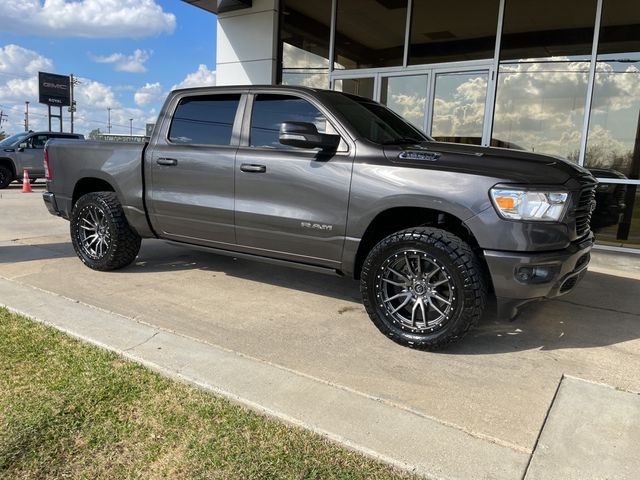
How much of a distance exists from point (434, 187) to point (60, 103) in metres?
65.2

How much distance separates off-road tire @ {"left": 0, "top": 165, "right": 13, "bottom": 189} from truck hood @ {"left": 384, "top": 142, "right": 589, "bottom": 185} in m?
16.0

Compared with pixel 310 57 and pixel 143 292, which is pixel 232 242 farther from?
pixel 310 57

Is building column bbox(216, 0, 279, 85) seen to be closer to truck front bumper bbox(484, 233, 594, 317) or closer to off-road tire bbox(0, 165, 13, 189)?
truck front bumper bbox(484, 233, 594, 317)

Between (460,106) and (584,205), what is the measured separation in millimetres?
5670

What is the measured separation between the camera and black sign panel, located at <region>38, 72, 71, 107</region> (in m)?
57.6

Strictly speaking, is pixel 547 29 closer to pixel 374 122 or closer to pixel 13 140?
pixel 374 122

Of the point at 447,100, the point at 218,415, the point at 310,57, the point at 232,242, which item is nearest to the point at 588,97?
the point at 447,100

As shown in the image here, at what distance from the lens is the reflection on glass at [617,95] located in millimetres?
7590

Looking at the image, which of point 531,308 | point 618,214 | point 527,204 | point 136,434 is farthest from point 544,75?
point 136,434

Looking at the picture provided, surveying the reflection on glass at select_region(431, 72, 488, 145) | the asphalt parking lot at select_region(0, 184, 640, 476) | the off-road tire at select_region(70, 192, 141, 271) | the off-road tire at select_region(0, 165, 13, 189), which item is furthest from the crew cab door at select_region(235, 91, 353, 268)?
the off-road tire at select_region(0, 165, 13, 189)

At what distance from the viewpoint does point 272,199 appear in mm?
4305

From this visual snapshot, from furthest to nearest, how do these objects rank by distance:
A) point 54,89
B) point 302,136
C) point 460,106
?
1. point 54,89
2. point 460,106
3. point 302,136

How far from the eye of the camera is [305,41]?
35.0ft

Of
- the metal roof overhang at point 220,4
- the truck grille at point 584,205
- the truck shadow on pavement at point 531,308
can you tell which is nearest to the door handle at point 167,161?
the truck shadow on pavement at point 531,308
